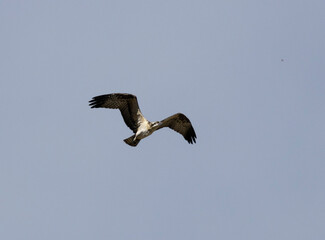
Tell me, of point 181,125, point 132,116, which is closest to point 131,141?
point 132,116

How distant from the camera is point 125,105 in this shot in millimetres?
27234

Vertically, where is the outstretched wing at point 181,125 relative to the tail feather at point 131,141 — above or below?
above

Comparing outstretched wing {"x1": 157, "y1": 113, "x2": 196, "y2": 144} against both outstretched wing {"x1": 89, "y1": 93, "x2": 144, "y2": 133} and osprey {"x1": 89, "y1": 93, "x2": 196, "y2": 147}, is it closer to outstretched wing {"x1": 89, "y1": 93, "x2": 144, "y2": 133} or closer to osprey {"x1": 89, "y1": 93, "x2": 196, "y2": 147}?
osprey {"x1": 89, "y1": 93, "x2": 196, "y2": 147}

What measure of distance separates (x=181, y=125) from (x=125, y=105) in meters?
2.28

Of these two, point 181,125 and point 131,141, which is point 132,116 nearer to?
point 131,141

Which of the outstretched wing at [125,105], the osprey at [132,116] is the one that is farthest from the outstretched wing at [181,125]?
the outstretched wing at [125,105]

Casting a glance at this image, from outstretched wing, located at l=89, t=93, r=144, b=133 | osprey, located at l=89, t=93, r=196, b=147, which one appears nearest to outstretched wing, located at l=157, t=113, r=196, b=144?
osprey, located at l=89, t=93, r=196, b=147

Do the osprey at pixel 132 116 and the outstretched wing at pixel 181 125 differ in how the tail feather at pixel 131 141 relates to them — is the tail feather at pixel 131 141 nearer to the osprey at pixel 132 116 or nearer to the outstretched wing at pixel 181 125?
the osprey at pixel 132 116

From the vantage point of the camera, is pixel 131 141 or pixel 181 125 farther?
pixel 181 125

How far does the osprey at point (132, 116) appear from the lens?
88.1ft

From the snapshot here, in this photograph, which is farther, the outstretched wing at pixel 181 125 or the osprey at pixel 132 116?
the outstretched wing at pixel 181 125

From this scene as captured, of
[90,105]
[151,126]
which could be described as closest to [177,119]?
[151,126]

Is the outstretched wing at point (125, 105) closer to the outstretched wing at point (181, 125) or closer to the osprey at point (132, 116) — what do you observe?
the osprey at point (132, 116)

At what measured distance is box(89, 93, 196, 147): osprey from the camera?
26867 millimetres
